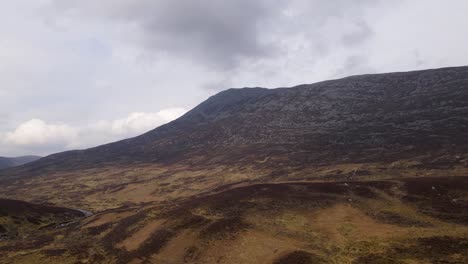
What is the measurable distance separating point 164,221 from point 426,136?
4205 inches

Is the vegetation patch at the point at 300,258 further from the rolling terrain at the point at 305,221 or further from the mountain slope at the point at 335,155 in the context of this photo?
the mountain slope at the point at 335,155

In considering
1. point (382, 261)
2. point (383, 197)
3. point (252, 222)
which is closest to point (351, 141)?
point (383, 197)

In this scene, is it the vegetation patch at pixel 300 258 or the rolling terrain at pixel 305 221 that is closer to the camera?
the vegetation patch at pixel 300 258

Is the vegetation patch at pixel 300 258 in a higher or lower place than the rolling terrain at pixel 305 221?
lower

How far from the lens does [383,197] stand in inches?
2372

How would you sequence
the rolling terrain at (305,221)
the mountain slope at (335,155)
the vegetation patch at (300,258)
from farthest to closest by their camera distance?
the mountain slope at (335,155), the rolling terrain at (305,221), the vegetation patch at (300,258)

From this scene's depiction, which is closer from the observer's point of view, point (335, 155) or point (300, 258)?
point (300, 258)

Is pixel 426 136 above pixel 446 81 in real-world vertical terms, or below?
below

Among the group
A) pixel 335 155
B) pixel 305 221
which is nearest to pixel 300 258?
pixel 305 221

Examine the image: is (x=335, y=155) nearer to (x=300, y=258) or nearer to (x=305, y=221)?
(x=305, y=221)

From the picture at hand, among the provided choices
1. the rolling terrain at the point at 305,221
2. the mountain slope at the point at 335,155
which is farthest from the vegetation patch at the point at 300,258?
the mountain slope at the point at 335,155

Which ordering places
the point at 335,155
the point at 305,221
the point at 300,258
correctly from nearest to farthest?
1. the point at 300,258
2. the point at 305,221
3. the point at 335,155

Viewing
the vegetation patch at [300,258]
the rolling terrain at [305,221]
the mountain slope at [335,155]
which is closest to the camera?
the vegetation patch at [300,258]

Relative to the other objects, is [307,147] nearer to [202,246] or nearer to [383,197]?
[383,197]
